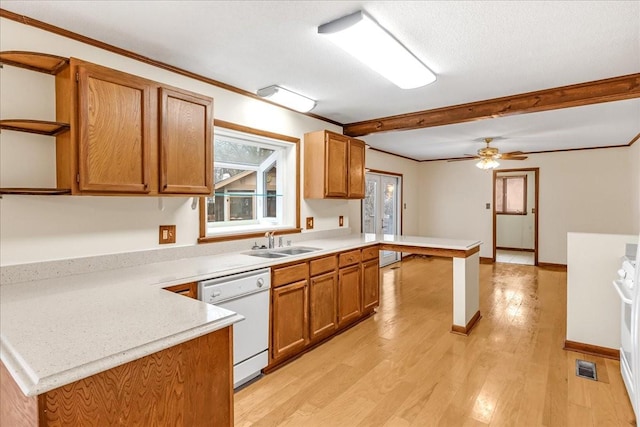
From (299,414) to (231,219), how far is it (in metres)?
1.82

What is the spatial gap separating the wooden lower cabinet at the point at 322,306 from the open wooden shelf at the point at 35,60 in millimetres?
2262

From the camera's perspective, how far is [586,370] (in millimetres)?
2695

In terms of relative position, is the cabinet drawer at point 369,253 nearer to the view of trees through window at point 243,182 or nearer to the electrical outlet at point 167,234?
the view of trees through window at point 243,182

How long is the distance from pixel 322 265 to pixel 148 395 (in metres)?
2.06

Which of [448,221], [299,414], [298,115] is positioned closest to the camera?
[299,414]

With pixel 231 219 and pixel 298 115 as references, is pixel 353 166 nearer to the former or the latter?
pixel 298 115

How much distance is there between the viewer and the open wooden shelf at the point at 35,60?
1824mm

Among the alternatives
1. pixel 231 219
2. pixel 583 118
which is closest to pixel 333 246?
pixel 231 219

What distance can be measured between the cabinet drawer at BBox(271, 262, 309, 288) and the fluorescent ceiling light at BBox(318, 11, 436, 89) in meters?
1.63

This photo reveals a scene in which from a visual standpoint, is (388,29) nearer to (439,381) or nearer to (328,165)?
(328,165)

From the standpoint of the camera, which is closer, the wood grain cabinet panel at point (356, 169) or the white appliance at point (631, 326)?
the white appliance at point (631, 326)

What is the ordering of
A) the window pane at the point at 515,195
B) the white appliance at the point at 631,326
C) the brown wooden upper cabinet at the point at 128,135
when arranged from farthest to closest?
the window pane at the point at 515,195, the brown wooden upper cabinet at the point at 128,135, the white appliance at the point at 631,326

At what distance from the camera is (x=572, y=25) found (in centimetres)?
202

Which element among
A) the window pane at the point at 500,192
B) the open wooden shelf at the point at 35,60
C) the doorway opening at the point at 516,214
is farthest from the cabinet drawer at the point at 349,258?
the window pane at the point at 500,192
